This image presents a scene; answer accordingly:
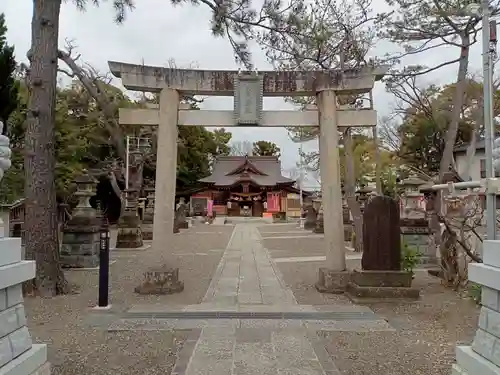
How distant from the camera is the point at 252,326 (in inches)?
226

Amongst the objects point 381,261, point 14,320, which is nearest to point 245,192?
point 381,261

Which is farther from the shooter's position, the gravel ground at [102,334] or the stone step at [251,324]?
the stone step at [251,324]

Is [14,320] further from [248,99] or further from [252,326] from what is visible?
[248,99]

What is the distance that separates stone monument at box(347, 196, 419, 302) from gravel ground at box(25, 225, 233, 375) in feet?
8.68

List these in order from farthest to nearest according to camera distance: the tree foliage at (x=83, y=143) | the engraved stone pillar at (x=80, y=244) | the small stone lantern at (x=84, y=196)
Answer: the tree foliage at (x=83, y=143)
the small stone lantern at (x=84, y=196)
the engraved stone pillar at (x=80, y=244)

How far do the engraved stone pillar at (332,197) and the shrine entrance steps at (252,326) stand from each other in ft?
2.88

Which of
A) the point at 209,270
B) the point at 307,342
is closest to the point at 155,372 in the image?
the point at 307,342

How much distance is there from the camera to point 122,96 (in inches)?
1082

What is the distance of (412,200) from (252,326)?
8.63m

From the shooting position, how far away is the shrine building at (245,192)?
44.1 metres

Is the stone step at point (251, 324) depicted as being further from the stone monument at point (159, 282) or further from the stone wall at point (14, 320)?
the stone wall at point (14, 320)

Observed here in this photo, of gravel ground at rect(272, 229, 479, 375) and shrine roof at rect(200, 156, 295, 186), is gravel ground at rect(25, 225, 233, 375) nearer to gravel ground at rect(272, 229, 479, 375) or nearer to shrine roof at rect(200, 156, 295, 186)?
gravel ground at rect(272, 229, 479, 375)

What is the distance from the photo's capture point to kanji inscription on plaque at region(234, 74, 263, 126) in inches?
319

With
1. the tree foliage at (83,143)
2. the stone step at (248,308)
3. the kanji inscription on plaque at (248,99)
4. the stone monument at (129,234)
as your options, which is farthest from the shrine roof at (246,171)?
the stone step at (248,308)
